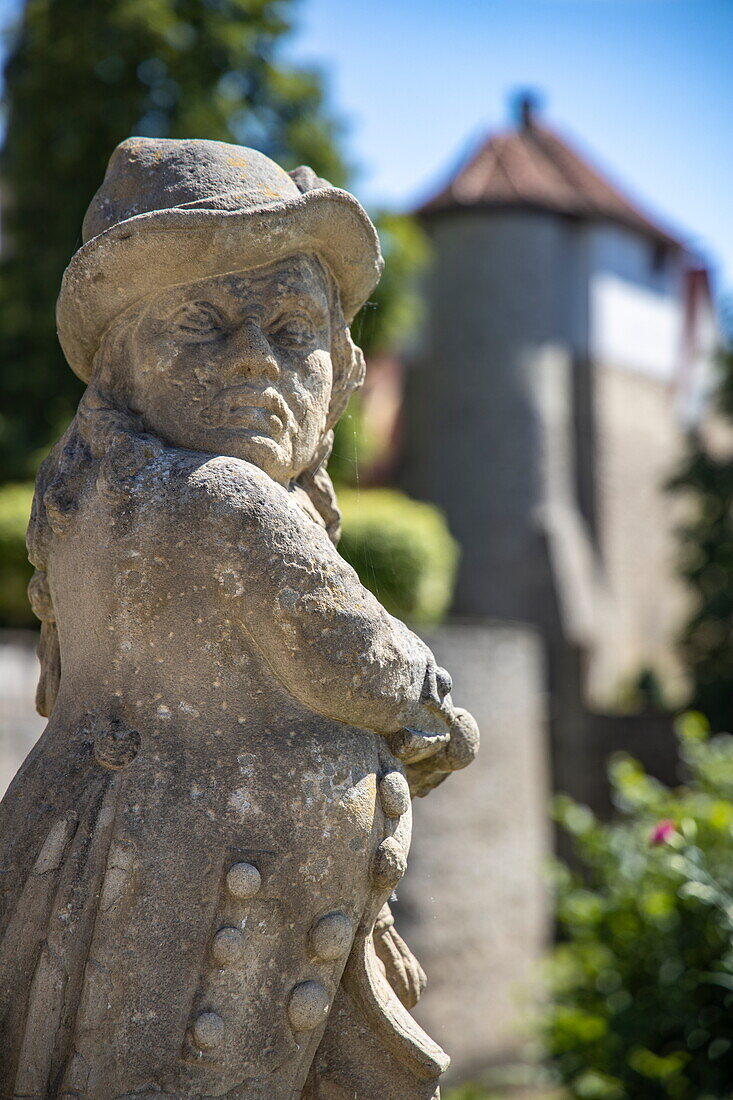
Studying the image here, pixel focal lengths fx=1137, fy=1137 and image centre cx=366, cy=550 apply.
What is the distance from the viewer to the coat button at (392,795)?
2.00m

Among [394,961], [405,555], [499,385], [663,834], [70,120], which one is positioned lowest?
[499,385]

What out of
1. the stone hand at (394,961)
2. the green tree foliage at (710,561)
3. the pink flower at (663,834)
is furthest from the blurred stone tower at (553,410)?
the stone hand at (394,961)

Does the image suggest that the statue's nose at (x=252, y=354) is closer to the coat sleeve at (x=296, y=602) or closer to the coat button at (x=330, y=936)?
the coat sleeve at (x=296, y=602)

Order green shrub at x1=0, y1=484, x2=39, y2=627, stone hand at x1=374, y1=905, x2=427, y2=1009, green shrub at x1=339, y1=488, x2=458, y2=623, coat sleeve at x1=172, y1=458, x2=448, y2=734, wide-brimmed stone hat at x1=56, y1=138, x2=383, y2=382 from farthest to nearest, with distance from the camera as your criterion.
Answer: green shrub at x1=339, y1=488, x2=458, y2=623
green shrub at x1=0, y1=484, x2=39, y2=627
stone hand at x1=374, y1=905, x2=427, y2=1009
wide-brimmed stone hat at x1=56, y1=138, x2=383, y2=382
coat sleeve at x1=172, y1=458, x2=448, y2=734

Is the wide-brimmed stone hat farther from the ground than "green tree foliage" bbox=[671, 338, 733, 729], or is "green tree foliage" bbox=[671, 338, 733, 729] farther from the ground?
the wide-brimmed stone hat

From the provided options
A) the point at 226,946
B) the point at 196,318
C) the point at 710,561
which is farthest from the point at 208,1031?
the point at 710,561

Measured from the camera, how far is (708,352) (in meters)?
12.3

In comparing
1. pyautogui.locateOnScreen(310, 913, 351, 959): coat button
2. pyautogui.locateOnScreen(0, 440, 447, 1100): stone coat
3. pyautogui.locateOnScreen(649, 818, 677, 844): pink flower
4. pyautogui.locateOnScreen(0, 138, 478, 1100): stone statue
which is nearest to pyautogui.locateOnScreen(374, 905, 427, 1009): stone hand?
pyautogui.locateOnScreen(0, 138, 478, 1100): stone statue

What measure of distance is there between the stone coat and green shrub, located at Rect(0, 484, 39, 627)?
547cm

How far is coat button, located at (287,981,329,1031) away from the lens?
1.89 metres

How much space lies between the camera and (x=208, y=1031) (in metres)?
1.83

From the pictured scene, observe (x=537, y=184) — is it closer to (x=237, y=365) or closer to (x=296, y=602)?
(x=237, y=365)

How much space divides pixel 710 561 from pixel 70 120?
760 centimetres

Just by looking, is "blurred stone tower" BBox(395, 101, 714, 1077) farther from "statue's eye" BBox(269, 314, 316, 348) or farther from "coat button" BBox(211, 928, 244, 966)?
"coat button" BBox(211, 928, 244, 966)
